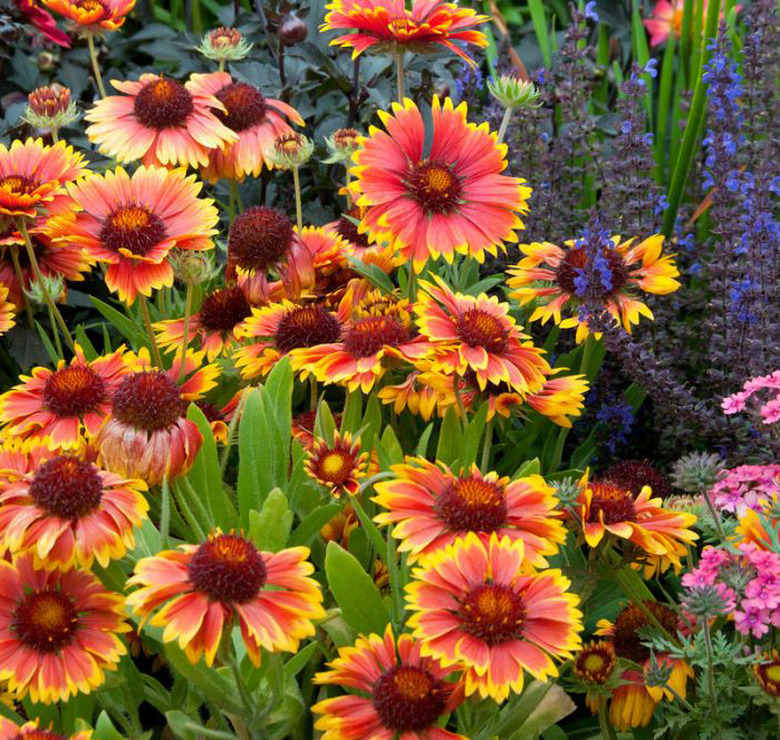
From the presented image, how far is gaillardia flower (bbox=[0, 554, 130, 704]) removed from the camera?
1.18 meters

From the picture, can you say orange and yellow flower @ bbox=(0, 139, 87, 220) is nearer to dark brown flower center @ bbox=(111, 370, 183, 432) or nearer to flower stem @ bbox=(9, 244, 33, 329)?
flower stem @ bbox=(9, 244, 33, 329)

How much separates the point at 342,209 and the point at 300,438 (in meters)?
0.98

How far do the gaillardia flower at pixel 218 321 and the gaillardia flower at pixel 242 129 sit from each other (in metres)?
0.22

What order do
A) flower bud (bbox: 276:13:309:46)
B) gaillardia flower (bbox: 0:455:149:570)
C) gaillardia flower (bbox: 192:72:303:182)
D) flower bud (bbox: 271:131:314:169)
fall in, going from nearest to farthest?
gaillardia flower (bbox: 0:455:149:570) → flower bud (bbox: 271:131:314:169) → gaillardia flower (bbox: 192:72:303:182) → flower bud (bbox: 276:13:309:46)

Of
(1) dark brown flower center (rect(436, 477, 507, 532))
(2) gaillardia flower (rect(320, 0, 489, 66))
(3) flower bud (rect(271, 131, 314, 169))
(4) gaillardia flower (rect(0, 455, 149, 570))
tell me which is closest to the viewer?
(4) gaillardia flower (rect(0, 455, 149, 570))

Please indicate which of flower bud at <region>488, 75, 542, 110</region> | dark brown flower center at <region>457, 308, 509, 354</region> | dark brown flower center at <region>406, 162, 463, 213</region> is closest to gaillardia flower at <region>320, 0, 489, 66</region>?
flower bud at <region>488, 75, 542, 110</region>

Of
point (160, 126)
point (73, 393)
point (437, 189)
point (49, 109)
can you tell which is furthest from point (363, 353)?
point (49, 109)

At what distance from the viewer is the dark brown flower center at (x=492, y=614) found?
113 cm

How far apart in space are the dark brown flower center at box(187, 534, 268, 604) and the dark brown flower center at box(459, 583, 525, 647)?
0.20 metres

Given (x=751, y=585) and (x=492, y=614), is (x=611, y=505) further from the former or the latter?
(x=492, y=614)

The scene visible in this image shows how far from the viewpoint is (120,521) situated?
1.17 m

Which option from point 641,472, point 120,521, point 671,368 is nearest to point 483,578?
point 120,521

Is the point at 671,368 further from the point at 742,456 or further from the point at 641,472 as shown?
the point at 641,472

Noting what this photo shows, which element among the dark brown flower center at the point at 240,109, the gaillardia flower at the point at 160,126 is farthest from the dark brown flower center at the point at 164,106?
the dark brown flower center at the point at 240,109
